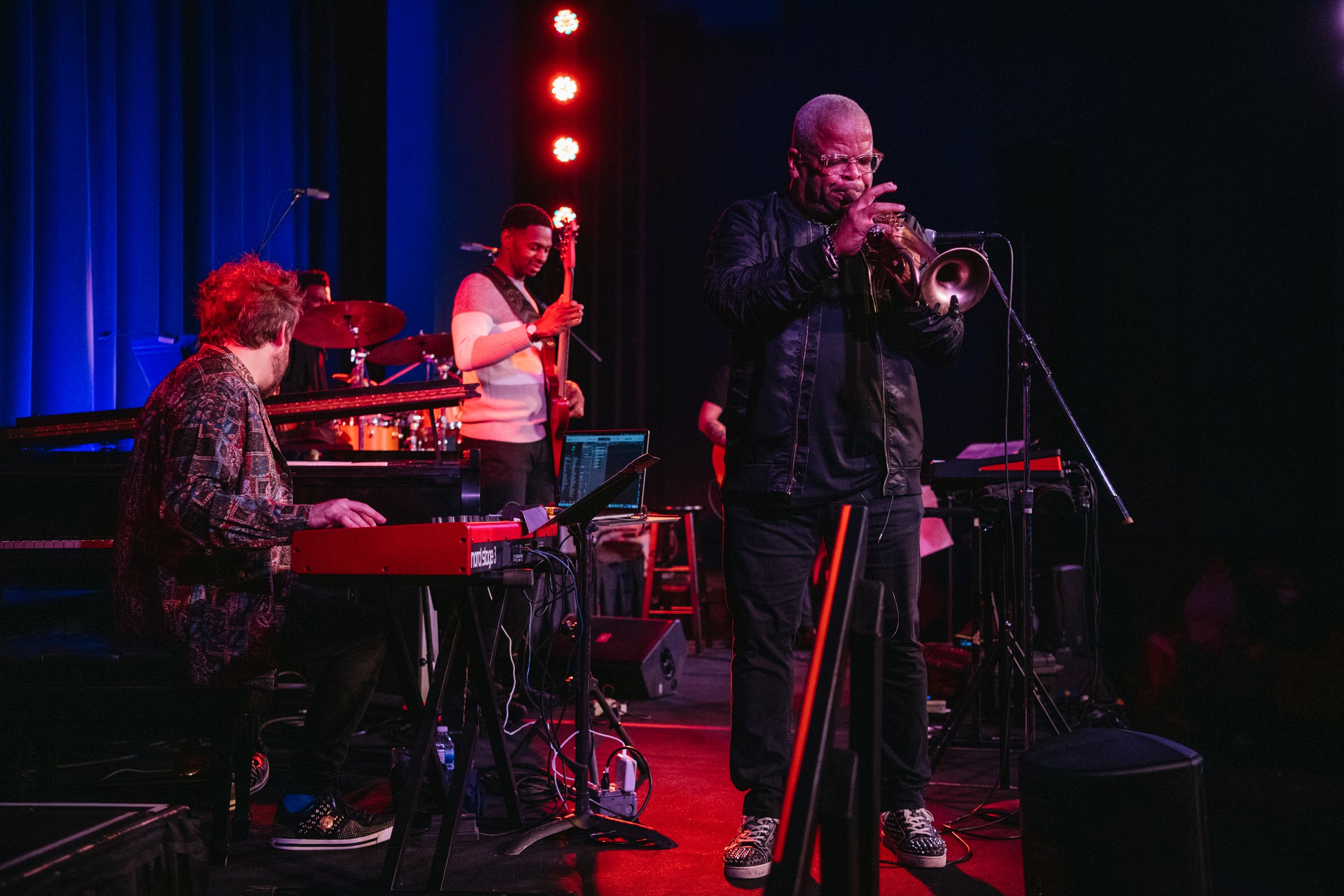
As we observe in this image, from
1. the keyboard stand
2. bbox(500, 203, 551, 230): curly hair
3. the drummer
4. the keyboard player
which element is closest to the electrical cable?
the keyboard stand

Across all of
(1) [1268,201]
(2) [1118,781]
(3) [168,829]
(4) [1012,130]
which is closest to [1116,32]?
(4) [1012,130]

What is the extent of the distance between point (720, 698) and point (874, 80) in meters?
5.09

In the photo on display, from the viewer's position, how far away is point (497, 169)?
7.99m

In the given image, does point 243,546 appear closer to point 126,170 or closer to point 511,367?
point 511,367

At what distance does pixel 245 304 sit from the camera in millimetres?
2793

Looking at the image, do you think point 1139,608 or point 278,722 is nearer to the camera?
point 278,722

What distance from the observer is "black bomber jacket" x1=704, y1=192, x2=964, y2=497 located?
8.25ft

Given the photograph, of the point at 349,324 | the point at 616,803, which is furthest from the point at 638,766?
the point at 349,324

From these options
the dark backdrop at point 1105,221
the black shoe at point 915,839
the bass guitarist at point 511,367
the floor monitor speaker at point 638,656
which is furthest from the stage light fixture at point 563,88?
the black shoe at point 915,839

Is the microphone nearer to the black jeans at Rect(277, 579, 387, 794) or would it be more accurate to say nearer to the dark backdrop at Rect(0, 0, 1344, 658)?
the black jeans at Rect(277, 579, 387, 794)

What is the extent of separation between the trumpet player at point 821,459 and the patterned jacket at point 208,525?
3.82 ft

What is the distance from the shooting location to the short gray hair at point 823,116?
2506 mm

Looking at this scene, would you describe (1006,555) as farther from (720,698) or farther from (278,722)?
(278,722)

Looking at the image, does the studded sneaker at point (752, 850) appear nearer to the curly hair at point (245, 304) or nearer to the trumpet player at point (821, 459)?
the trumpet player at point (821, 459)
